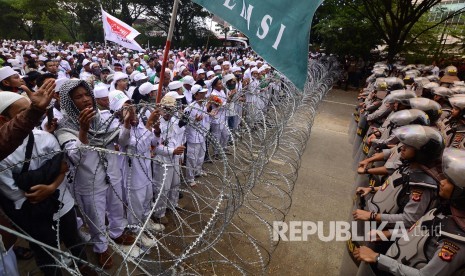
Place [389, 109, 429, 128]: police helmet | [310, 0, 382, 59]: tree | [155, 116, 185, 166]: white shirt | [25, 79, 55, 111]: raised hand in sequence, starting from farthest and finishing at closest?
[310, 0, 382, 59]: tree → [155, 116, 185, 166]: white shirt → [389, 109, 429, 128]: police helmet → [25, 79, 55, 111]: raised hand

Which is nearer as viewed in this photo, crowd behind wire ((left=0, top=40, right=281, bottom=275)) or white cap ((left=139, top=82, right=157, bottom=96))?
crowd behind wire ((left=0, top=40, right=281, bottom=275))

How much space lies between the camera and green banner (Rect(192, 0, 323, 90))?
197 cm

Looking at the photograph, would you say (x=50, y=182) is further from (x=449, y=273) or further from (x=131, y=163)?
(x=449, y=273)

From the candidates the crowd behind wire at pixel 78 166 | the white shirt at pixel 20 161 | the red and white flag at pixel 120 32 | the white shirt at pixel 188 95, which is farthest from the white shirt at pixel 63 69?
the white shirt at pixel 20 161

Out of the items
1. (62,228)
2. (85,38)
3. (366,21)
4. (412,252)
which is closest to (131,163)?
(62,228)

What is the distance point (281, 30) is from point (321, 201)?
4.00 metres

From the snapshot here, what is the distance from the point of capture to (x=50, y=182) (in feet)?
7.85

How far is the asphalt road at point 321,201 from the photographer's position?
370 cm

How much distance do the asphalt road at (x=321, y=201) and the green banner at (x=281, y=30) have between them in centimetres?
272

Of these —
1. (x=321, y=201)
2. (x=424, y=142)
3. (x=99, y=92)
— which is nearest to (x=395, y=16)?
(x=321, y=201)

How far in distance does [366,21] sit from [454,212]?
2069 cm

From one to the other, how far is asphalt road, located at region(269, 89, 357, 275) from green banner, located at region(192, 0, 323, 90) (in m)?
2.72

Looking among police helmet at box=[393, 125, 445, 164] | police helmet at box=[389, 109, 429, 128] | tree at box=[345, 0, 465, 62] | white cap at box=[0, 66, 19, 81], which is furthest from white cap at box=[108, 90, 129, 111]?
tree at box=[345, 0, 465, 62]

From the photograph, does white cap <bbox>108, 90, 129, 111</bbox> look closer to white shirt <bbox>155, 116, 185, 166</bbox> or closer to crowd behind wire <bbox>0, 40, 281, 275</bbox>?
crowd behind wire <bbox>0, 40, 281, 275</bbox>
